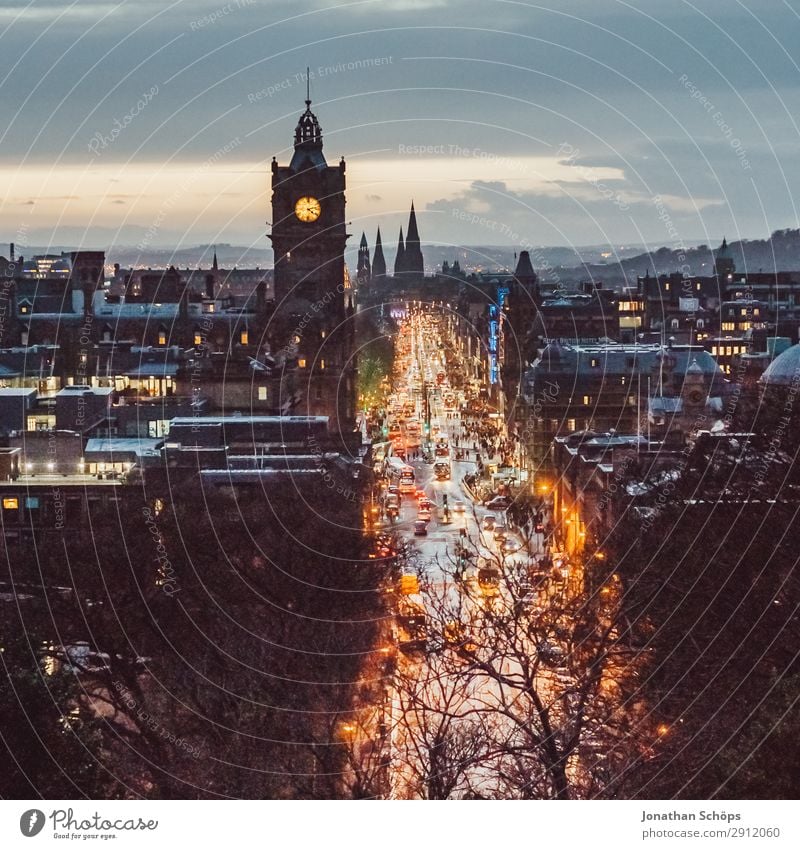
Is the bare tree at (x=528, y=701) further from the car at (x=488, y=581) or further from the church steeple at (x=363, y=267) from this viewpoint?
the church steeple at (x=363, y=267)

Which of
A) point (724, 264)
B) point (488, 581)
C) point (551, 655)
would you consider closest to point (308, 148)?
point (488, 581)

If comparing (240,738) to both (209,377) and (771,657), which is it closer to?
(771,657)

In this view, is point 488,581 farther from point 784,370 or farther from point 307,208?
point 307,208

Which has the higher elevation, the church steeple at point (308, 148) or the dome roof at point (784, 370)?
the church steeple at point (308, 148)
